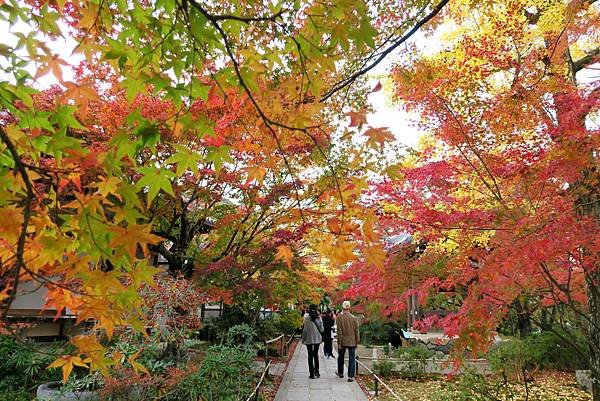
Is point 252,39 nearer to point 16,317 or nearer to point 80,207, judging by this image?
point 80,207

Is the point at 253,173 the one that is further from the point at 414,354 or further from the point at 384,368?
the point at 414,354

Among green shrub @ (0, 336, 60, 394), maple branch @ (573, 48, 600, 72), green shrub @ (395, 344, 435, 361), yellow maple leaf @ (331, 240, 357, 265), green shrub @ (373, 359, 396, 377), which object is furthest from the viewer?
green shrub @ (395, 344, 435, 361)

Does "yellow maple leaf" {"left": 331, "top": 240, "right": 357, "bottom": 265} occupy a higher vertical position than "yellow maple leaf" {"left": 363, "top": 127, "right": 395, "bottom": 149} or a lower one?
lower

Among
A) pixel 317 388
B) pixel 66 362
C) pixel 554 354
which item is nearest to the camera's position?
pixel 66 362

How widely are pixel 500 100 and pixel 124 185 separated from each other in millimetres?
5925

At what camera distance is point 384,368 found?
10719 mm

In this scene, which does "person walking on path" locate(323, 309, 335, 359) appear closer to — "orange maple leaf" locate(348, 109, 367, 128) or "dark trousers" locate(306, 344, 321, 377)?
"dark trousers" locate(306, 344, 321, 377)

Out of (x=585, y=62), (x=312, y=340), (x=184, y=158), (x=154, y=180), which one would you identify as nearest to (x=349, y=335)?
(x=312, y=340)

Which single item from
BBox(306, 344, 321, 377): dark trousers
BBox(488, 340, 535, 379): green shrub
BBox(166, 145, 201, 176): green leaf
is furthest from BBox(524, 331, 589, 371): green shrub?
BBox(166, 145, 201, 176): green leaf

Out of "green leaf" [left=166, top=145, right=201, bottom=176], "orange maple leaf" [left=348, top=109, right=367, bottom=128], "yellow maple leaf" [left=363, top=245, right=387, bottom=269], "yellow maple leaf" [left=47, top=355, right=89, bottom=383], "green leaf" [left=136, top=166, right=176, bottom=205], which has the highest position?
"orange maple leaf" [left=348, top=109, right=367, bottom=128]

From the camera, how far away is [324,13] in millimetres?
2715

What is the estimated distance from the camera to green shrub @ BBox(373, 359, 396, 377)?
10.7 m

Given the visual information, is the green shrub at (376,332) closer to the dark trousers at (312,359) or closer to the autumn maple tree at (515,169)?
the dark trousers at (312,359)

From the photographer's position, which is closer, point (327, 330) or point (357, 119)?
point (357, 119)
